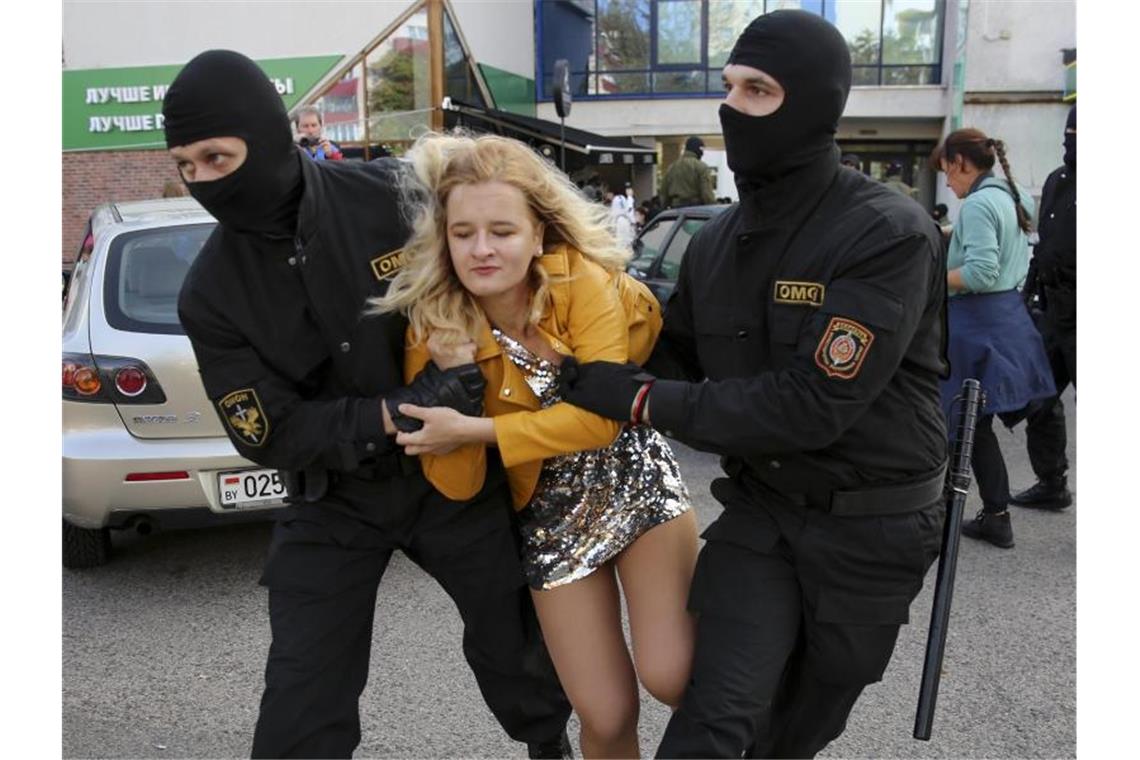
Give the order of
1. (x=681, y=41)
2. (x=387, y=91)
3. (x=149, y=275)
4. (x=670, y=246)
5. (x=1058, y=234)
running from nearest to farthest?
(x=149, y=275), (x=1058, y=234), (x=670, y=246), (x=387, y=91), (x=681, y=41)

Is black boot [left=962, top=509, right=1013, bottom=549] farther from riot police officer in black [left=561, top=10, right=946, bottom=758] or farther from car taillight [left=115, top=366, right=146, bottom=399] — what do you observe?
car taillight [left=115, top=366, right=146, bottom=399]

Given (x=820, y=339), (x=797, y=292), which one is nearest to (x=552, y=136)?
(x=797, y=292)

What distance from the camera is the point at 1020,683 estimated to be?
3738mm

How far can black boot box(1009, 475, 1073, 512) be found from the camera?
5719 mm

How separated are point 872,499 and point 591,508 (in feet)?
2.23

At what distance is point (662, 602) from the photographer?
2562 mm

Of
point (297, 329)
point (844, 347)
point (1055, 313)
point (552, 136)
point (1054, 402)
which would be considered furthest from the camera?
point (552, 136)

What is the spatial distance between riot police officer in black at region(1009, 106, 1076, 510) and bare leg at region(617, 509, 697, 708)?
3287 millimetres

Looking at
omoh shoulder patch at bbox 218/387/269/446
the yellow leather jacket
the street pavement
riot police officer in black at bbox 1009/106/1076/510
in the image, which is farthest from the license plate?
riot police officer in black at bbox 1009/106/1076/510

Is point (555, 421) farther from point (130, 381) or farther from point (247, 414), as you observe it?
point (130, 381)

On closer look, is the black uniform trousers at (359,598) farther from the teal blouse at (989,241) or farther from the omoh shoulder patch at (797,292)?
the teal blouse at (989,241)

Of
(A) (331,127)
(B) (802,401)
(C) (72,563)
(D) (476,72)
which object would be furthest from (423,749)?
(D) (476,72)

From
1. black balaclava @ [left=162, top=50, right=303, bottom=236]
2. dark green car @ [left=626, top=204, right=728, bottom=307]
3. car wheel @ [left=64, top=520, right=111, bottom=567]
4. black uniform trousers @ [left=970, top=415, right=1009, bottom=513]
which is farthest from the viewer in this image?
dark green car @ [left=626, top=204, right=728, bottom=307]

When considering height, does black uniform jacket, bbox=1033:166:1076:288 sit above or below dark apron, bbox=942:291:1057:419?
above
